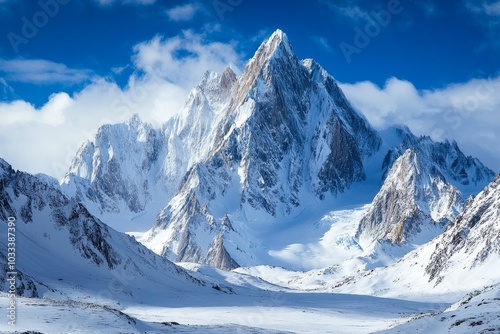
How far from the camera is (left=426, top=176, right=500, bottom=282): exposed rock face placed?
107 metres

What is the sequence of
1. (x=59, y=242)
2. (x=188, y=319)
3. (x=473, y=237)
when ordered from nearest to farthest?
(x=188, y=319) < (x=59, y=242) < (x=473, y=237)

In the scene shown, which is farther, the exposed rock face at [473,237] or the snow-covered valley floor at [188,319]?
the exposed rock face at [473,237]

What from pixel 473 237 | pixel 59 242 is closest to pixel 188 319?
pixel 59 242

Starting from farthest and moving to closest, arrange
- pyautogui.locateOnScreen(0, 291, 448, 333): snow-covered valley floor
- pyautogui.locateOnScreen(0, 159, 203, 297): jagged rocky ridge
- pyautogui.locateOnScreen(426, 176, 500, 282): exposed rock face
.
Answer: pyautogui.locateOnScreen(426, 176, 500, 282): exposed rock face → pyautogui.locateOnScreen(0, 159, 203, 297): jagged rocky ridge → pyautogui.locateOnScreen(0, 291, 448, 333): snow-covered valley floor

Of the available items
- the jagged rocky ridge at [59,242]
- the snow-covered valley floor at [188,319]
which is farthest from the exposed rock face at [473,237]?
the jagged rocky ridge at [59,242]

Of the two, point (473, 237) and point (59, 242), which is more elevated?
point (473, 237)

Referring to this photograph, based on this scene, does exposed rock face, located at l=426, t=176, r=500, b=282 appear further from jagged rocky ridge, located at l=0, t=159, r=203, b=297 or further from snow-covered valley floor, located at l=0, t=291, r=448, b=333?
jagged rocky ridge, located at l=0, t=159, r=203, b=297

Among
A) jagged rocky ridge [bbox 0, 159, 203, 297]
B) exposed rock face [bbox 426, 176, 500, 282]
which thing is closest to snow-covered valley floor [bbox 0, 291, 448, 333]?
jagged rocky ridge [bbox 0, 159, 203, 297]

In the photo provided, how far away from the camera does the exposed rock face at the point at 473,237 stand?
352ft

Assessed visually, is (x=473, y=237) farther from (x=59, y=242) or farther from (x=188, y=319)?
(x=188, y=319)

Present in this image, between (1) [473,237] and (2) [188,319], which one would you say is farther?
(1) [473,237]

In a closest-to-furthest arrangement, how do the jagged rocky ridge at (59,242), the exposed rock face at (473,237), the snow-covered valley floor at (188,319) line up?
the snow-covered valley floor at (188,319), the jagged rocky ridge at (59,242), the exposed rock face at (473,237)

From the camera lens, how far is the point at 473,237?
11312 centimetres

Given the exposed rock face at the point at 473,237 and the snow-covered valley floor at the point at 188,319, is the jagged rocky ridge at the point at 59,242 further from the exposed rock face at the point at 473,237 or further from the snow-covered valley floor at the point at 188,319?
the exposed rock face at the point at 473,237
